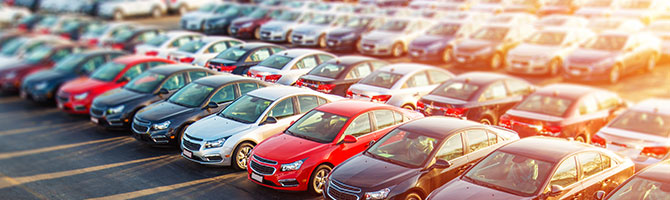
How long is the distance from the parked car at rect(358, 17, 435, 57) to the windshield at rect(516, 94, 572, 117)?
1020 cm

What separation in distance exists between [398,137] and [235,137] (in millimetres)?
3539

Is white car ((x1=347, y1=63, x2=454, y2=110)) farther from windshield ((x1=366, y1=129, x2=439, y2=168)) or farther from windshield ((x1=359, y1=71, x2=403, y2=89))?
windshield ((x1=366, y1=129, x2=439, y2=168))

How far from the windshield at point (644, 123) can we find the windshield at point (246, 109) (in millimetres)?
7053

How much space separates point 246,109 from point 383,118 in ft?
10.0

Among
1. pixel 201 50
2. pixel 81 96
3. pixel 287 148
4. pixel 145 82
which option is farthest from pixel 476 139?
pixel 201 50

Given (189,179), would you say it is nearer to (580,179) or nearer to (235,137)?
(235,137)

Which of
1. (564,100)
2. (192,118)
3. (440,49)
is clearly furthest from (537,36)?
(192,118)

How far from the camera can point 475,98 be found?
1370 centimetres

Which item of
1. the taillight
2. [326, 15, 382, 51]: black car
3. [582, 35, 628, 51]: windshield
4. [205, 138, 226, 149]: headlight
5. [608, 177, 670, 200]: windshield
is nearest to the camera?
[608, 177, 670, 200]: windshield

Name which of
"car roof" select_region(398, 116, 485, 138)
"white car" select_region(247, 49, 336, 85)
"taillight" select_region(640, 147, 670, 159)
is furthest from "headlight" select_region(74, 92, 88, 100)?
"taillight" select_region(640, 147, 670, 159)

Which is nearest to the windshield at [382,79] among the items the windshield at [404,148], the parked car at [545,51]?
the windshield at [404,148]

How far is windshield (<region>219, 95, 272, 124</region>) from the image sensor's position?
1235 cm

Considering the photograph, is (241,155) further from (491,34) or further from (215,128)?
(491,34)

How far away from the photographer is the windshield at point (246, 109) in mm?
12352
